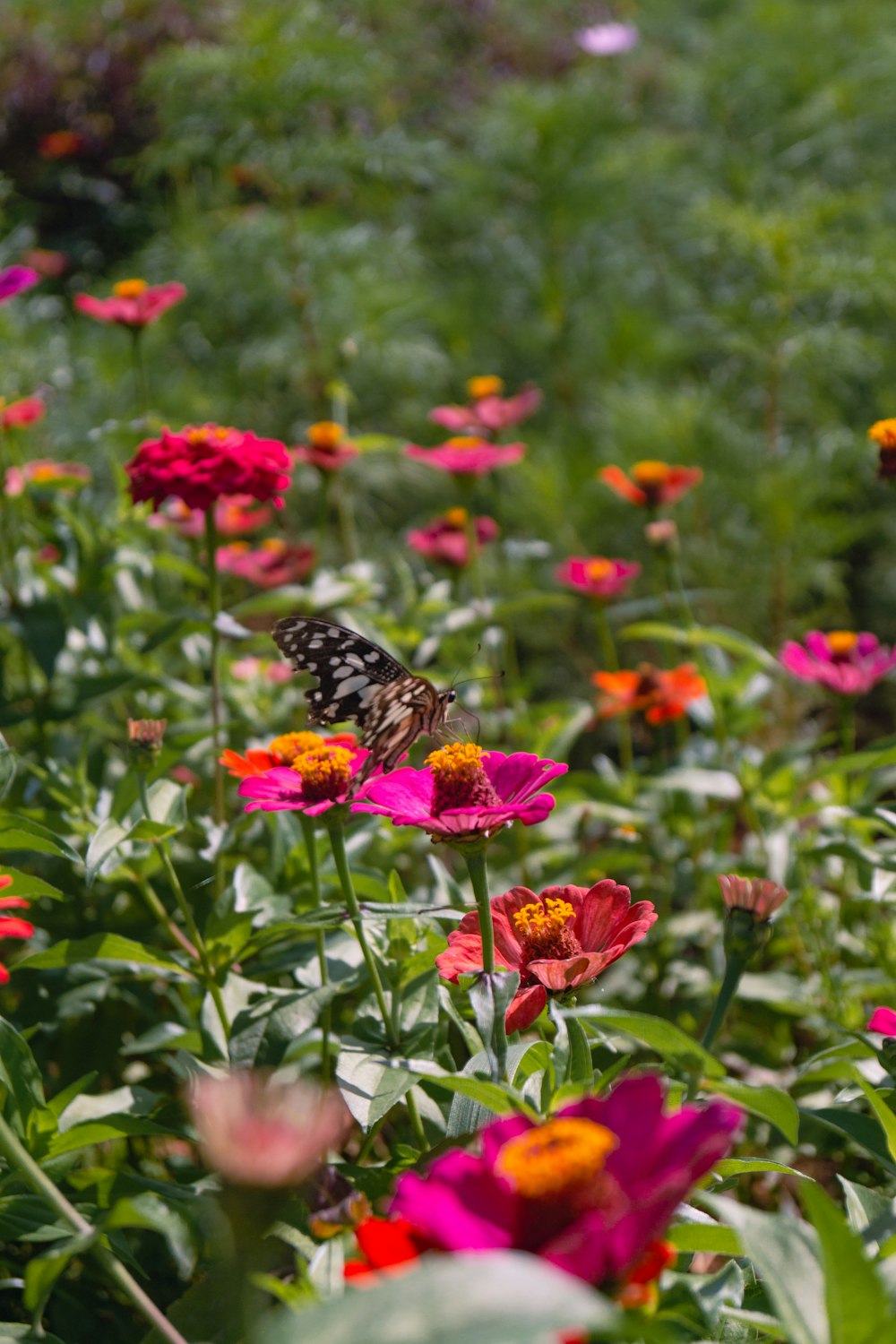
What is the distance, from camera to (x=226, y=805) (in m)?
1.33

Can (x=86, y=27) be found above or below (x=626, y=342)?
above

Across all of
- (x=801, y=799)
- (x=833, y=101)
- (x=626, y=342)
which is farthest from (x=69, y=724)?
(x=833, y=101)

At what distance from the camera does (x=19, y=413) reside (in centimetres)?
136

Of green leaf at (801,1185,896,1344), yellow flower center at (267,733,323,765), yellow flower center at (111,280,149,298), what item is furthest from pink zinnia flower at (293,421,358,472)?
green leaf at (801,1185,896,1344)

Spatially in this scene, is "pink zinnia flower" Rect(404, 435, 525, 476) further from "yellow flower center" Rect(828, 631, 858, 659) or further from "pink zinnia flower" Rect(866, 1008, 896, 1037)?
"pink zinnia flower" Rect(866, 1008, 896, 1037)

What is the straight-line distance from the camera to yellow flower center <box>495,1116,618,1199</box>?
388mm

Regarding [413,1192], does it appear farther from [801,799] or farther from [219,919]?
[801,799]

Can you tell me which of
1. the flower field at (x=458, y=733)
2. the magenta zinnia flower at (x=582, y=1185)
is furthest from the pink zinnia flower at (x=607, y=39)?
the magenta zinnia flower at (x=582, y=1185)

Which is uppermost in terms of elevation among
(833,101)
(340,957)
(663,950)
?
(833,101)

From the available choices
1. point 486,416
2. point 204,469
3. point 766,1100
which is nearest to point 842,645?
point 486,416

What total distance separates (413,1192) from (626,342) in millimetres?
2579

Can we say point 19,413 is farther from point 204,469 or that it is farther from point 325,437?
point 204,469

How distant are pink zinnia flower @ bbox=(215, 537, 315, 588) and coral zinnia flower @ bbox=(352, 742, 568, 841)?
2.92 feet

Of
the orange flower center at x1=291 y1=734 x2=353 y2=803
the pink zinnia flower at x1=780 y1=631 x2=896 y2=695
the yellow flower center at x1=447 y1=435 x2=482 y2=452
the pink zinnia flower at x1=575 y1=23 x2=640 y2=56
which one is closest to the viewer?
the orange flower center at x1=291 y1=734 x2=353 y2=803
